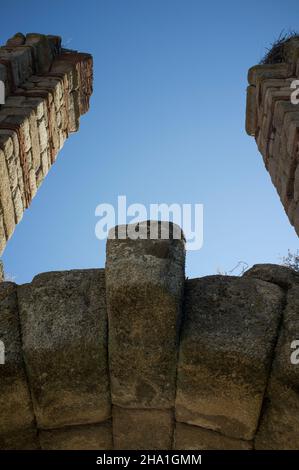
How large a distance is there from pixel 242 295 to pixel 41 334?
44.2 inches

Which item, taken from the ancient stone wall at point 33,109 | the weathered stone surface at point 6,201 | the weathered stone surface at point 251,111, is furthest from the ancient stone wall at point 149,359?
the weathered stone surface at point 251,111

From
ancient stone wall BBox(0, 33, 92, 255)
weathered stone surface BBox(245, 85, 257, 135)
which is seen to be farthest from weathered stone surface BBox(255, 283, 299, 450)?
weathered stone surface BBox(245, 85, 257, 135)

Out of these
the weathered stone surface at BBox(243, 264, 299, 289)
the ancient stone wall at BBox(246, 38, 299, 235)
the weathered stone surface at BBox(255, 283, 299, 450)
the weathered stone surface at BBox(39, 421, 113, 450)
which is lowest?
the weathered stone surface at BBox(39, 421, 113, 450)

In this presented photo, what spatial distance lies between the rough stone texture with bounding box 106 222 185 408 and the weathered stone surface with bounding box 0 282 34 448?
0.49m

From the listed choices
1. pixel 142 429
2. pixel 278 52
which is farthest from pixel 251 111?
pixel 142 429

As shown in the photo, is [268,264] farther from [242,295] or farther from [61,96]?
[61,96]

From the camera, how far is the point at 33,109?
18.0ft

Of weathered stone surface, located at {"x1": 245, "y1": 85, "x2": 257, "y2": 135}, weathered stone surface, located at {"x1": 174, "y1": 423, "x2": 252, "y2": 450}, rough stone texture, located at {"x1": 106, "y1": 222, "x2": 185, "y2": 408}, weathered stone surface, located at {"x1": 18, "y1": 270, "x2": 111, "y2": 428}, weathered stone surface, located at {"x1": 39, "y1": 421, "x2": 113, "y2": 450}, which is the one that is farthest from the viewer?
weathered stone surface, located at {"x1": 245, "y1": 85, "x2": 257, "y2": 135}

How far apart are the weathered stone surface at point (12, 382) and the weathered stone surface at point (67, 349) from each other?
44 millimetres

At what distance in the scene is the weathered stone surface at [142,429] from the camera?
263 centimetres

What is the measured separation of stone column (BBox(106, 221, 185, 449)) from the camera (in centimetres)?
236

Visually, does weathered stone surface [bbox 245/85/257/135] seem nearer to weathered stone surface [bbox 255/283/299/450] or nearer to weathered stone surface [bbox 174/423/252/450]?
weathered stone surface [bbox 255/283/299/450]
